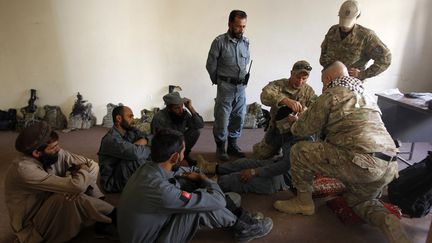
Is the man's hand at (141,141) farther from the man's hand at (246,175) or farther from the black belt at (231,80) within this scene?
the black belt at (231,80)

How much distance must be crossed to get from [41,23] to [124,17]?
1.12 meters

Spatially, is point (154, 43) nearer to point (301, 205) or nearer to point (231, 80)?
point (231, 80)

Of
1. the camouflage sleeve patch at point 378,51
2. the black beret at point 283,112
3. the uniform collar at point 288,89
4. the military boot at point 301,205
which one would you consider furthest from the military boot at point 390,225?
the camouflage sleeve patch at point 378,51

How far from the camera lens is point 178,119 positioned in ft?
9.13

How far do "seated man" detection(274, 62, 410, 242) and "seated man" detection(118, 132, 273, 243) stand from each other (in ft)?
2.54

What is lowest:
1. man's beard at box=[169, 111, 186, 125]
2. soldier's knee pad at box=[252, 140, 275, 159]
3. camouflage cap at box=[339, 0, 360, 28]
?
soldier's knee pad at box=[252, 140, 275, 159]

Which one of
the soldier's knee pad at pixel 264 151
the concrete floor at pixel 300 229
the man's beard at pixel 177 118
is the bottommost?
the concrete floor at pixel 300 229

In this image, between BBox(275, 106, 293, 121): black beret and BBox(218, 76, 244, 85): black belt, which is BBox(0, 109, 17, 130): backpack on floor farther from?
BBox(275, 106, 293, 121): black beret

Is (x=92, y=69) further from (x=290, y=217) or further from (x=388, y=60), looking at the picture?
(x=388, y=60)

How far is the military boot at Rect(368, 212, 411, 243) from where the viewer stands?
1.68 metres

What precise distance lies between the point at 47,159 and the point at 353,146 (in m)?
1.86

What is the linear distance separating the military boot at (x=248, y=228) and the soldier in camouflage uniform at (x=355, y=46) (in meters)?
1.68

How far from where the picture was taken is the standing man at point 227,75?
2.92 meters

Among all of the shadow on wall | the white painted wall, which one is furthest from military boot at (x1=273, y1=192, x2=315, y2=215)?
the shadow on wall
